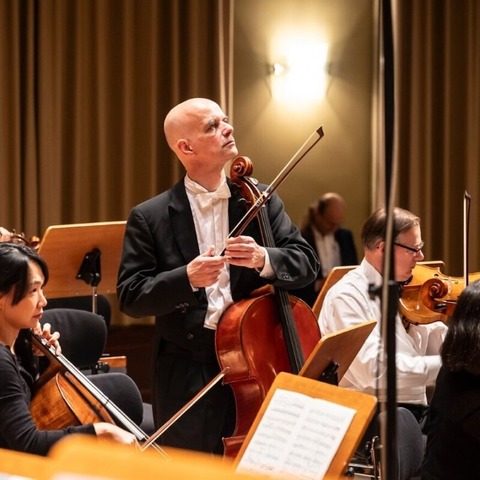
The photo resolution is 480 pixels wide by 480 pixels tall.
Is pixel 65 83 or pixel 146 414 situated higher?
pixel 65 83

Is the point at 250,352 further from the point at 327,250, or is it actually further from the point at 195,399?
the point at 327,250

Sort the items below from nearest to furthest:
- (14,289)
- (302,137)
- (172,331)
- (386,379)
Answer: (386,379) → (14,289) → (172,331) → (302,137)

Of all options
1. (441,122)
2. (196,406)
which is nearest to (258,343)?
(196,406)

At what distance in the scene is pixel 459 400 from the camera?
251 cm

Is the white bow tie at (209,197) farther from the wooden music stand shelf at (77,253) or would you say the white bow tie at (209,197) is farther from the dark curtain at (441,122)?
the dark curtain at (441,122)

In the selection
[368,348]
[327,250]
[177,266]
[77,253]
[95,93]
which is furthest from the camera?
[95,93]

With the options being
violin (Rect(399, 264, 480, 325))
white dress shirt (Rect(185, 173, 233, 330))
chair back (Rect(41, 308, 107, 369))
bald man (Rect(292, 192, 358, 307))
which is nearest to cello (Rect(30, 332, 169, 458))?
white dress shirt (Rect(185, 173, 233, 330))

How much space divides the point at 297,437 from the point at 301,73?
5794 mm

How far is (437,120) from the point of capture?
7402 millimetres

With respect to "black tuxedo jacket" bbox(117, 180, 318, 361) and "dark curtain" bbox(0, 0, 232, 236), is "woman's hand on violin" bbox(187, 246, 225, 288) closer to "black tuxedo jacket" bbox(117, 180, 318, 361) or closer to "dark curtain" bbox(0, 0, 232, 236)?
"black tuxedo jacket" bbox(117, 180, 318, 361)

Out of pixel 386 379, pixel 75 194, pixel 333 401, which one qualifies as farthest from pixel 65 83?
pixel 386 379

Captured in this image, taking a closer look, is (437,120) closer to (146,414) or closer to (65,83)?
(65,83)

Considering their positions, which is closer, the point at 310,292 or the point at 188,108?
the point at 188,108

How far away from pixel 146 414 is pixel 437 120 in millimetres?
4503
